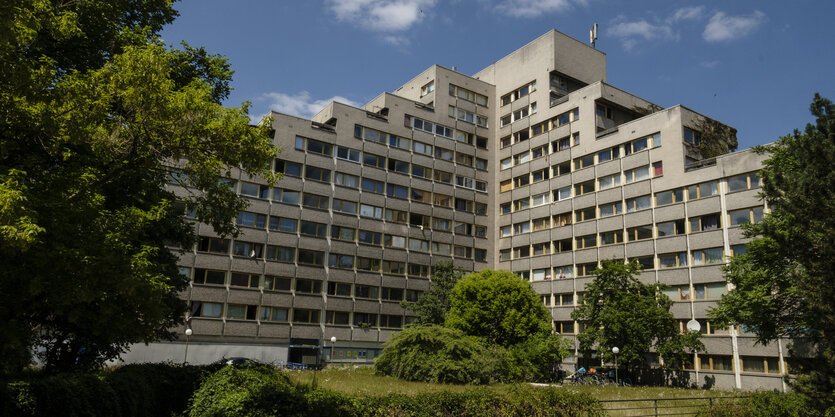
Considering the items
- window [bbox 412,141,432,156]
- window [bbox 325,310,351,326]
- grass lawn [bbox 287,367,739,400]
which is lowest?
grass lawn [bbox 287,367,739,400]

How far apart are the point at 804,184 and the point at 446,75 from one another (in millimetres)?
53749

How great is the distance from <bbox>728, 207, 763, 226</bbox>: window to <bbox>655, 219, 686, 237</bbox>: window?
4.51m

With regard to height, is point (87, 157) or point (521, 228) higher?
point (521, 228)

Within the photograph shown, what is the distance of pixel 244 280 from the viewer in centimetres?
5566

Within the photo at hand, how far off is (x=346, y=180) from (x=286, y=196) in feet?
22.7

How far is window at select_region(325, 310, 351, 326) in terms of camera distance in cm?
5891

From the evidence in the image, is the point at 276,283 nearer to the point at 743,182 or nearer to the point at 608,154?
the point at 608,154

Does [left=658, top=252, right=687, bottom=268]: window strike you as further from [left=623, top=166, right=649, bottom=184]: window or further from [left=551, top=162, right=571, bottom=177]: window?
[left=551, top=162, right=571, bottom=177]: window

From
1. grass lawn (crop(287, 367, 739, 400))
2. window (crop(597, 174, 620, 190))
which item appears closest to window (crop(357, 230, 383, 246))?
window (crop(597, 174, 620, 190))

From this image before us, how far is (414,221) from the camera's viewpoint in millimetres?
66562

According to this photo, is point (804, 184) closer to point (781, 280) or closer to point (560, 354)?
point (781, 280)

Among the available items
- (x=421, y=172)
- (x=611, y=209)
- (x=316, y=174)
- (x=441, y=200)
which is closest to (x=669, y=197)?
(x=611, y=209)

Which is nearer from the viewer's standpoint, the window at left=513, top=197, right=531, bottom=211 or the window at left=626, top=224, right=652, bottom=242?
the window at left=626, top=224, right=652, bottom=242

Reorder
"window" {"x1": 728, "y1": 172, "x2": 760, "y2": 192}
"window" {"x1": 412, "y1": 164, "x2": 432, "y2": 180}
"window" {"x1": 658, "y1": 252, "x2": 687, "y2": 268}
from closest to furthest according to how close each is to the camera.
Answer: "window" {"x1": 728, "y1": 172, "x2": 760, "y2": 192} < "window" {"x1": 658, "y1": 252, "x2": 687, "y2": 268} < "window" {"x1": 412, "y1": 164, "x2": 432, "y2": 180}
